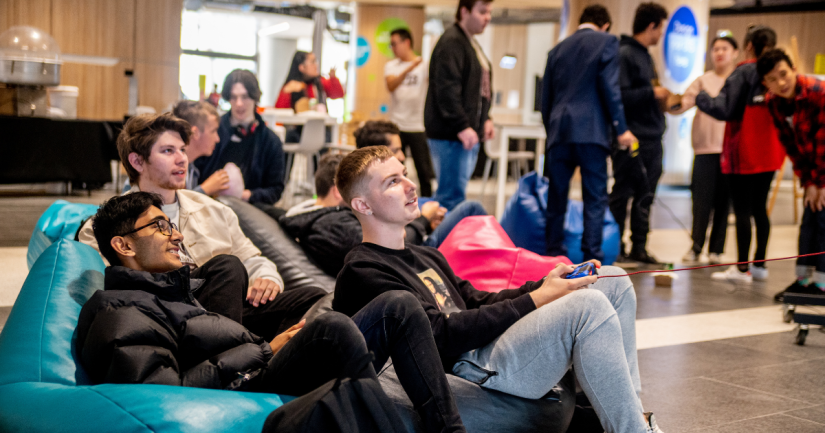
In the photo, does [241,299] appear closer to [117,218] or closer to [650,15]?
[117,218]

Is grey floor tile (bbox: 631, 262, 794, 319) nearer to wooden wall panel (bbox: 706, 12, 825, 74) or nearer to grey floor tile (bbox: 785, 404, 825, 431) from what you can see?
grey floor tile (bbox: 785, 404, 825, 431)

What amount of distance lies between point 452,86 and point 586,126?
85 cm

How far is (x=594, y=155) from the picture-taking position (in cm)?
426

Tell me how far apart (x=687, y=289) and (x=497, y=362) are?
3175 mm

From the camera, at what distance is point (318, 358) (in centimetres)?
171

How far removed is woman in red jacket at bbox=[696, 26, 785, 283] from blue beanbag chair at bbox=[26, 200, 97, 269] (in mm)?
3740

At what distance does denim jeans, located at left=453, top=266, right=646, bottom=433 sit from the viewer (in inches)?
72.2

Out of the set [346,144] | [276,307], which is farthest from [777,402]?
[346,144]

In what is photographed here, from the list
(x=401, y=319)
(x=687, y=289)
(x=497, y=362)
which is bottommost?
(x=687, y=289)

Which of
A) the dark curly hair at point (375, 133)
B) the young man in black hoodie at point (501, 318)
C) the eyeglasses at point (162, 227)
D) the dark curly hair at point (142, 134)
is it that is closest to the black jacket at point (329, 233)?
the dark curly hair at point (375, 133)

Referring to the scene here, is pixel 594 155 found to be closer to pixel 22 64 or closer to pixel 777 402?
pixel 777 402

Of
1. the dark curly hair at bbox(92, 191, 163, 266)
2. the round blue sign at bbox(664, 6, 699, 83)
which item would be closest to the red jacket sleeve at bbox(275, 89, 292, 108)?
the round blue sign at bbox(664, 6, 699, 83)

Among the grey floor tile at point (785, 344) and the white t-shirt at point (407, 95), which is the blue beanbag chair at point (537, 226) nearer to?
the grey floor tile at point (785, 344)

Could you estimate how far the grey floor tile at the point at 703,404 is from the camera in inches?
94.3
